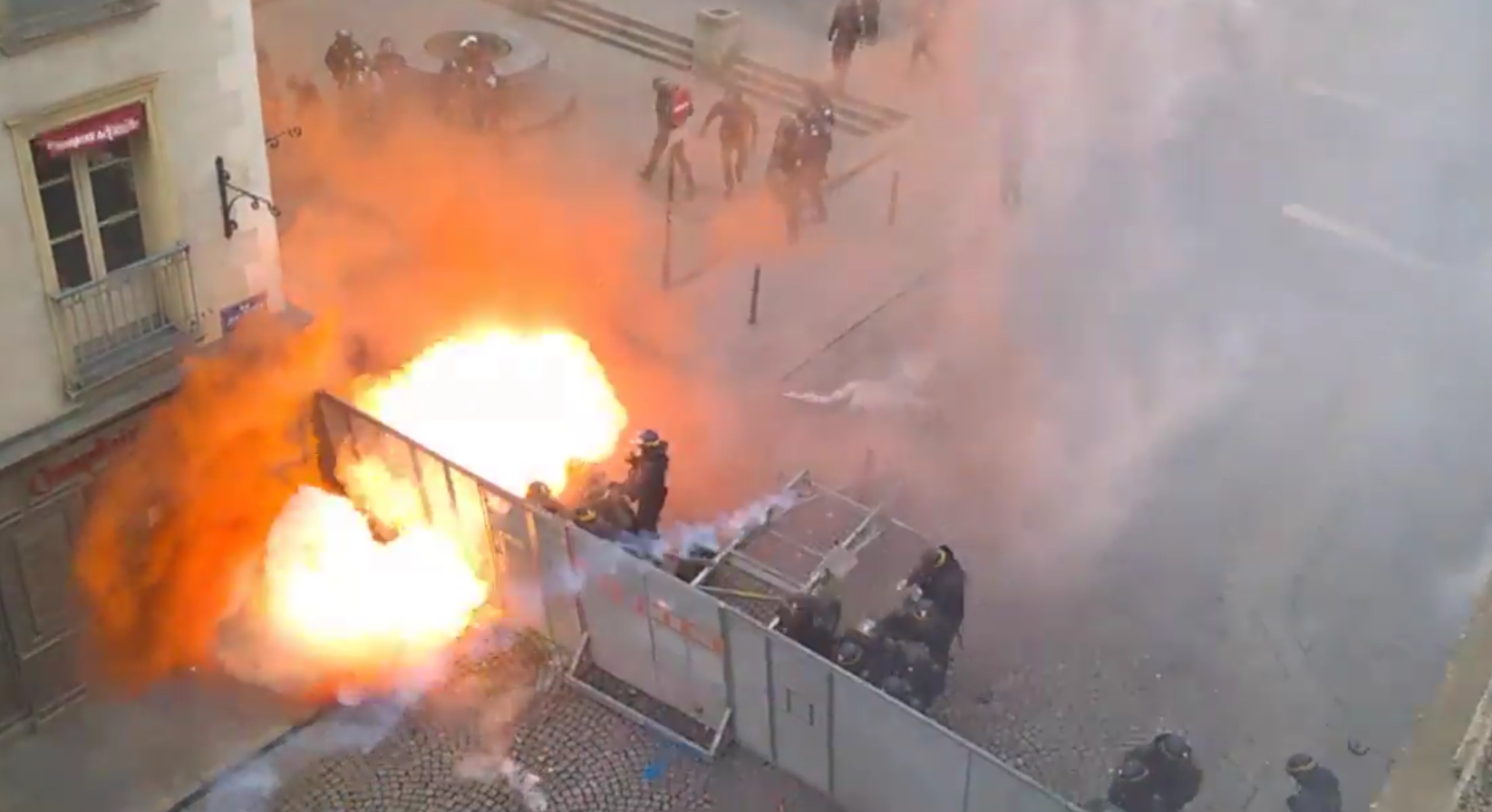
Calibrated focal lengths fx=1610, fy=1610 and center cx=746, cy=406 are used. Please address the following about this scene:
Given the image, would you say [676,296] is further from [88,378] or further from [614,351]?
[88,378]

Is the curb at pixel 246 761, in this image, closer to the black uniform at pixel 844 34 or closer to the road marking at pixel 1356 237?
the black uniform at pixel 844 34

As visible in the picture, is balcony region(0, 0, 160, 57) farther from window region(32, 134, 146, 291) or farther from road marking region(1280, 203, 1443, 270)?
road marking region(1280, 203, 1443, 270)

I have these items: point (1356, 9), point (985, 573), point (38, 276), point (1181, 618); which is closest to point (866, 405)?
point (985, 573)

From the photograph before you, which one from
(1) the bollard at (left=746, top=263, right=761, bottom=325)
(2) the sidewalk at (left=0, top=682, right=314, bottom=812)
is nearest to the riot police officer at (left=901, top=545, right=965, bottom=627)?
(2) the sidewalk at (left=0, top=682, right=314, bottom=812)

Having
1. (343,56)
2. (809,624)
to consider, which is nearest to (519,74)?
(343,56)

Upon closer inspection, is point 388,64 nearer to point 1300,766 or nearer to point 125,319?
point 125,319
